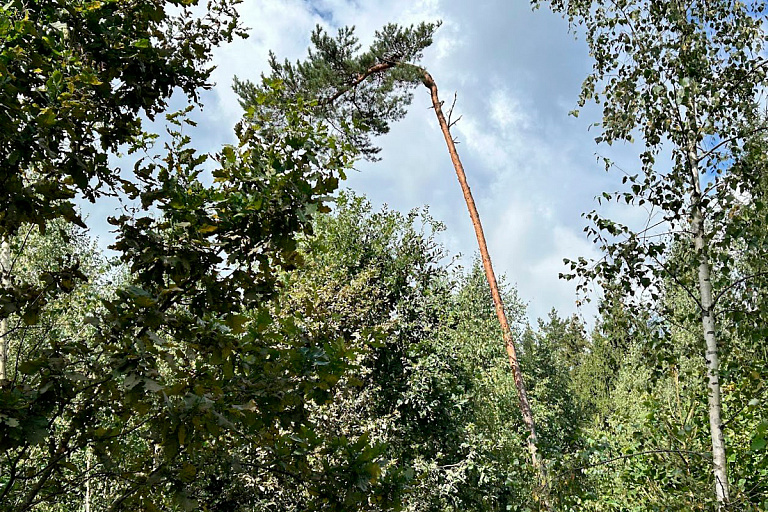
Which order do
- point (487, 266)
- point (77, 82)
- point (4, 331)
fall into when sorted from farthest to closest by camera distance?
point (487, 266) < point (4, 331) < point (77, 82)

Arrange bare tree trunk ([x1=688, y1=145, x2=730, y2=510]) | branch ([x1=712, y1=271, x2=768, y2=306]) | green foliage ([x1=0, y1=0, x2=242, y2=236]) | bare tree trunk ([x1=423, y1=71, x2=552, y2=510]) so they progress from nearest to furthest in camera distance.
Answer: green foliage ([x1=0, y1=0, x2=242, y2=236])
bare tree trunk ([x1=688, y1=145, x2=730, y2=510])
branch ([x1=712, y1=271, x2=768, y2=306])
bare tree trunk ([x1=423, y1=71, x2=552, y2=510])

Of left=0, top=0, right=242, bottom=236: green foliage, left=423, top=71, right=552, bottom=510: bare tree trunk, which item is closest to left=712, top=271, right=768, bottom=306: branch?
left=0, top=0, right=242, bottom=236: green foliage

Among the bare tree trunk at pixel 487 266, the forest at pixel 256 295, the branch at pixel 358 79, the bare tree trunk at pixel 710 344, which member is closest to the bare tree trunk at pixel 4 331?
the forest at pixel 256 295

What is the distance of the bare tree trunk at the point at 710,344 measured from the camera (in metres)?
4.12

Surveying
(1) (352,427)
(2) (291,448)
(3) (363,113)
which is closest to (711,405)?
(2) (291,448)

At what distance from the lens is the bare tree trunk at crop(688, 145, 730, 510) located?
13.5ft

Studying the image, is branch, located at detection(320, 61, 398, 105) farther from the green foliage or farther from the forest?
the green foliage

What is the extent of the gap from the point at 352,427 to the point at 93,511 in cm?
476

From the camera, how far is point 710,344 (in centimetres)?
437

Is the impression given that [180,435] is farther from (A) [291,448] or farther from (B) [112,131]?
(B) [112,131]

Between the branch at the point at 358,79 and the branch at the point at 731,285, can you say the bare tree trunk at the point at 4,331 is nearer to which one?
the branch at the point at 731,285

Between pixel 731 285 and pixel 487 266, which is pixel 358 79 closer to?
pixel 487 266

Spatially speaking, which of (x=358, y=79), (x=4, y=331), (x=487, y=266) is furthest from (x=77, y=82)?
Answer: (x=358, y=79)

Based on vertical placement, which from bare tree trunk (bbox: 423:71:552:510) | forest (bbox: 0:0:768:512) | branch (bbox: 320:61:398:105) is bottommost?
forest (bbox: 0:0:768:512)
